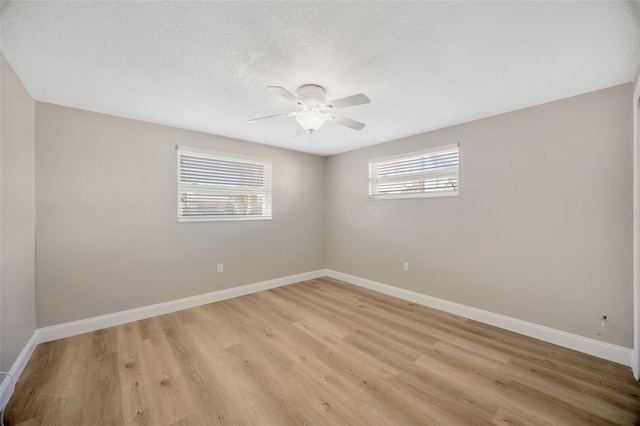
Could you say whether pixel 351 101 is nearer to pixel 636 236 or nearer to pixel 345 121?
pixel 345 121

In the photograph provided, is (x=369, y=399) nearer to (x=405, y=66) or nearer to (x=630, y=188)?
(x=405, y=66)

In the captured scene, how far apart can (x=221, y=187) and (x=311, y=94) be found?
2.22 m

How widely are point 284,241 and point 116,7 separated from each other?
3.53 meters

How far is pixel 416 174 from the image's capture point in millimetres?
3621

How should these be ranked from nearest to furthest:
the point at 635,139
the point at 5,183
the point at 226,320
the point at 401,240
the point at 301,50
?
the point at 301,50, the point at 5,183, the point at 635,139, the point at 226,320, the point at 401,240

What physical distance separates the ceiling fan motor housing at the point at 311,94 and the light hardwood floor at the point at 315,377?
2.29 meters

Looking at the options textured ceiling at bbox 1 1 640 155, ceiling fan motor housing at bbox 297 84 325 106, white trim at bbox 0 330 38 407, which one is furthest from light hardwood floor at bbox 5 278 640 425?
textured ceiling at bbox 1 1 640 155

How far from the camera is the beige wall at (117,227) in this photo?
99.4 inches

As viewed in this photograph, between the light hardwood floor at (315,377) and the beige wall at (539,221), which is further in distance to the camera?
the beige wall at (539,221)

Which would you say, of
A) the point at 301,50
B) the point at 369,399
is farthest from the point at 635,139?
the point at 369,399

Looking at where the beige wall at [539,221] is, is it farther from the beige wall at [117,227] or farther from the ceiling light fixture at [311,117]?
the beige wall at [117,227]

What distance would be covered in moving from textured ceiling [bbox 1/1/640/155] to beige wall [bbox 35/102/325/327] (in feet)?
1.28

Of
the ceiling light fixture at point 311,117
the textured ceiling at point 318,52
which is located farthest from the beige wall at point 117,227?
the ceiling light fixture at point 311,117

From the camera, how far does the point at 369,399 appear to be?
1722mm
